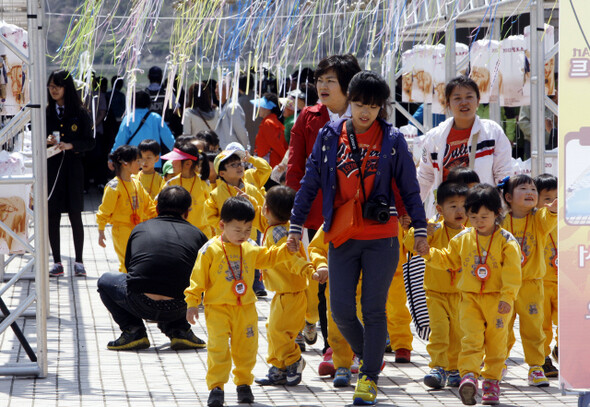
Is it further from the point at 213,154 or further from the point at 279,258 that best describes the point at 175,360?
the point at 213,154

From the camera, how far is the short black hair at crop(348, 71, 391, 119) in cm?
519

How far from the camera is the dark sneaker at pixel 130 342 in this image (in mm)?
6719

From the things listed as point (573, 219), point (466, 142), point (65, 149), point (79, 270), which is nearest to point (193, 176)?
point (65, 149)

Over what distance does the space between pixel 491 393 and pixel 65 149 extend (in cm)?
549

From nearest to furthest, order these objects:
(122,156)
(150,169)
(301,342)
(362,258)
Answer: (362,258) < (301,342) < (122,156) < (150,169)

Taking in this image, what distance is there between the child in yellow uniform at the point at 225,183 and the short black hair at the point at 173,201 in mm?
713

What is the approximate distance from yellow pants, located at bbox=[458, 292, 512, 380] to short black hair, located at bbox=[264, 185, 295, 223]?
1305mm

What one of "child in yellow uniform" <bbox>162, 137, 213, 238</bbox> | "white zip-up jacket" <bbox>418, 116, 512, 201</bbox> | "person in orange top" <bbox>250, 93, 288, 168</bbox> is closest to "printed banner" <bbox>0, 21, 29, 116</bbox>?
"child in yellow uniform" <bbox>162, 137, 213, 238</bbox>

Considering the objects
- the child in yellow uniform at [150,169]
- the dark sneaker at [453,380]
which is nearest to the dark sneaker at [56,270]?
the child in yellow uniform at [150,169]

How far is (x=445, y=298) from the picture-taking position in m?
5.84

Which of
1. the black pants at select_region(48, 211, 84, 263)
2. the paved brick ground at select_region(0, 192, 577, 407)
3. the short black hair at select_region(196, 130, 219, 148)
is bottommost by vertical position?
the paved brick ground at select_region(0, 192, 577, 407)

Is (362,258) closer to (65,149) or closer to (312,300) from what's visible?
(312,300)

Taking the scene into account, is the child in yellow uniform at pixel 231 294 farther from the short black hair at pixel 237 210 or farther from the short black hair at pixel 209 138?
the short black hair at pixel 209 138

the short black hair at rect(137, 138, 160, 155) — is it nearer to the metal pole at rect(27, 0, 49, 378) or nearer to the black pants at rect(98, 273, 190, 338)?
the black pants at rect(98, 273, 190, 338)
